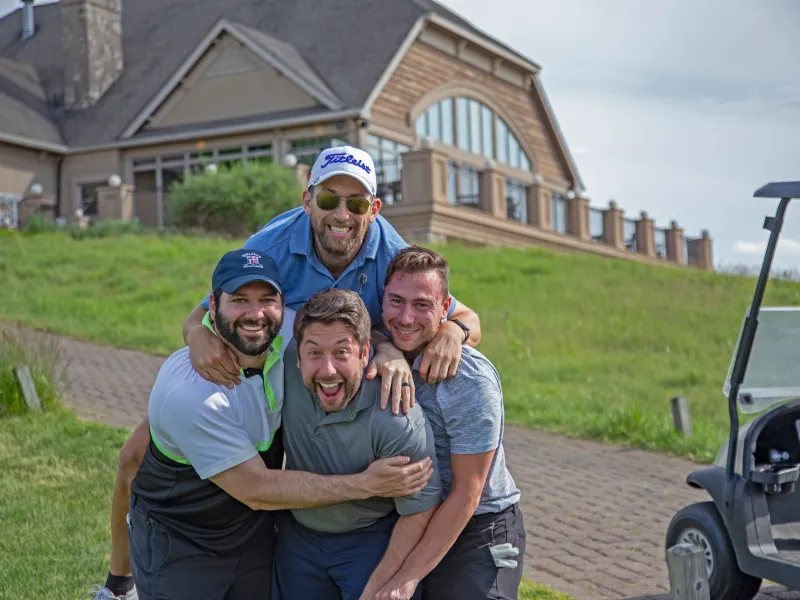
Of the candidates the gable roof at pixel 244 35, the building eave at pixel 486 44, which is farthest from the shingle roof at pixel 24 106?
the building eave at pixel 486 44

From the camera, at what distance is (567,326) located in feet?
55.6

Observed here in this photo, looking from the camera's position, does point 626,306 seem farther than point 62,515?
Yes

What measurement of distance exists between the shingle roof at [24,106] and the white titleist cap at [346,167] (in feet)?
91.6

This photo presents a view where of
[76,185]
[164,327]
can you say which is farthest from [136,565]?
[76,185]

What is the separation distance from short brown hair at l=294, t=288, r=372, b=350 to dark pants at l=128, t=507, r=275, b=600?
0.87 m

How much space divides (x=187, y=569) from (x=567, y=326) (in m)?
→ 13.4

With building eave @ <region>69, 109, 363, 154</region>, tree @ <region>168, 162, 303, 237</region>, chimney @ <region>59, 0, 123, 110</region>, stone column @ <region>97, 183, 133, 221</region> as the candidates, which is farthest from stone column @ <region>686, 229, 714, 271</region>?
chimney @ <region>59, 0, 123, 110</region>

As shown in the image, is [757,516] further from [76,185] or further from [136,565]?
[76,185]

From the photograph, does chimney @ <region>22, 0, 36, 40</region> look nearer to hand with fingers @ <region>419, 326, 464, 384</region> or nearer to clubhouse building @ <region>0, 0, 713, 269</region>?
clubhouse building @ <region>0, 0, 713, 269</region>

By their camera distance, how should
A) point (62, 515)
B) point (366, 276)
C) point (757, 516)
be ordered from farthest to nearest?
point (62, 515) < point (757, 516) < point (366, 276)

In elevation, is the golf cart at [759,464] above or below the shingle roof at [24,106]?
below

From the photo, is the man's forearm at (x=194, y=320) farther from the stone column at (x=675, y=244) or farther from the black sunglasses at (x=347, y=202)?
the stone column at (x=675, y=244)

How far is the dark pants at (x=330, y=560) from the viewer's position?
3.96 m

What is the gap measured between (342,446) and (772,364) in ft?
9.44
